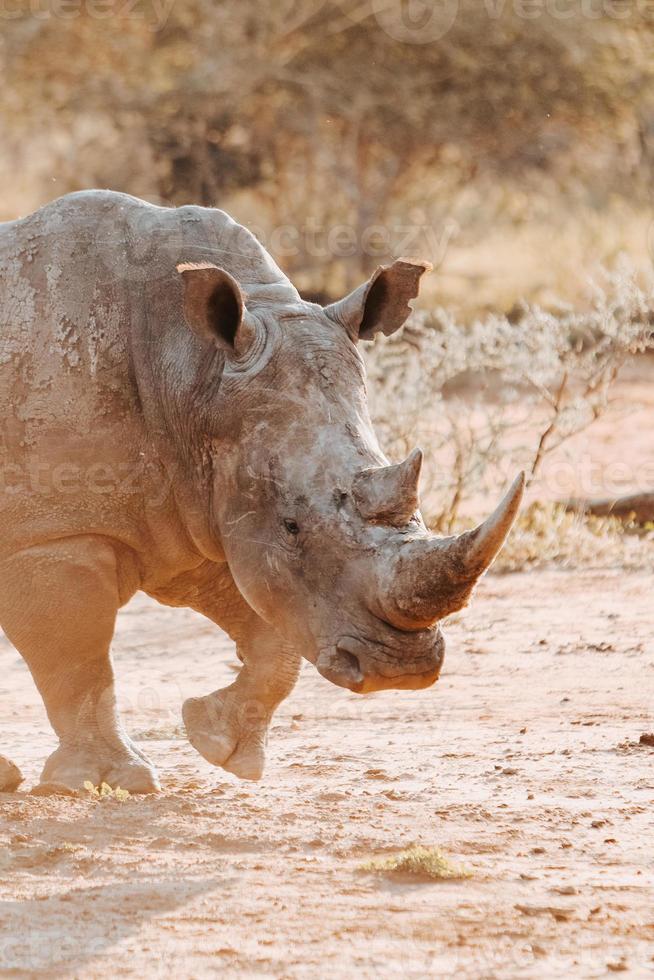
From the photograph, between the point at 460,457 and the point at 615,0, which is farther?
the point at 615,0

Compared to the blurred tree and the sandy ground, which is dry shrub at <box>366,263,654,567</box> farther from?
the blurred tree

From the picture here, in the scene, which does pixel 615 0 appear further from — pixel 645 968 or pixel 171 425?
pixel 645 968

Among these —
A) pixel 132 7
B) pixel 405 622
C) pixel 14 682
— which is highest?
pixel 132 7

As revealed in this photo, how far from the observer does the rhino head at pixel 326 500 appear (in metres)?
5.33

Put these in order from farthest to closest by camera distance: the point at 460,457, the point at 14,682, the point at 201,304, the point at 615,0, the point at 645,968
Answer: the point at 615,0 → the point at 460,457 → the point at 14,682 → the point at 201,304 → the point at 645,968

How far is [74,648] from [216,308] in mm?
1392

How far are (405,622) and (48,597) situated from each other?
1591 millimetres

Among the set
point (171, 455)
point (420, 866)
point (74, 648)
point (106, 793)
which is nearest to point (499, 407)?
point (171, 455)

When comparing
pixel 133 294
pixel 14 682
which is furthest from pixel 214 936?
pixel 14 682

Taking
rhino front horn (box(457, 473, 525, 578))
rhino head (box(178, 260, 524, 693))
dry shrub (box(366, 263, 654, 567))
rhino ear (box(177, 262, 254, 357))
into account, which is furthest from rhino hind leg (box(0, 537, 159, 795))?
dry shrub (box(366, 263, 654, 567))

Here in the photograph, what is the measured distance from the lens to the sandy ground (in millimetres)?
4539

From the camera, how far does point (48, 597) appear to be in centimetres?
632

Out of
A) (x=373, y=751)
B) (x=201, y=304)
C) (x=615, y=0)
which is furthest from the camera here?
(x=615, y=0)

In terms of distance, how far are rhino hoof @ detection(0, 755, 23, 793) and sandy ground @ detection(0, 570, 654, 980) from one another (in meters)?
0.16
